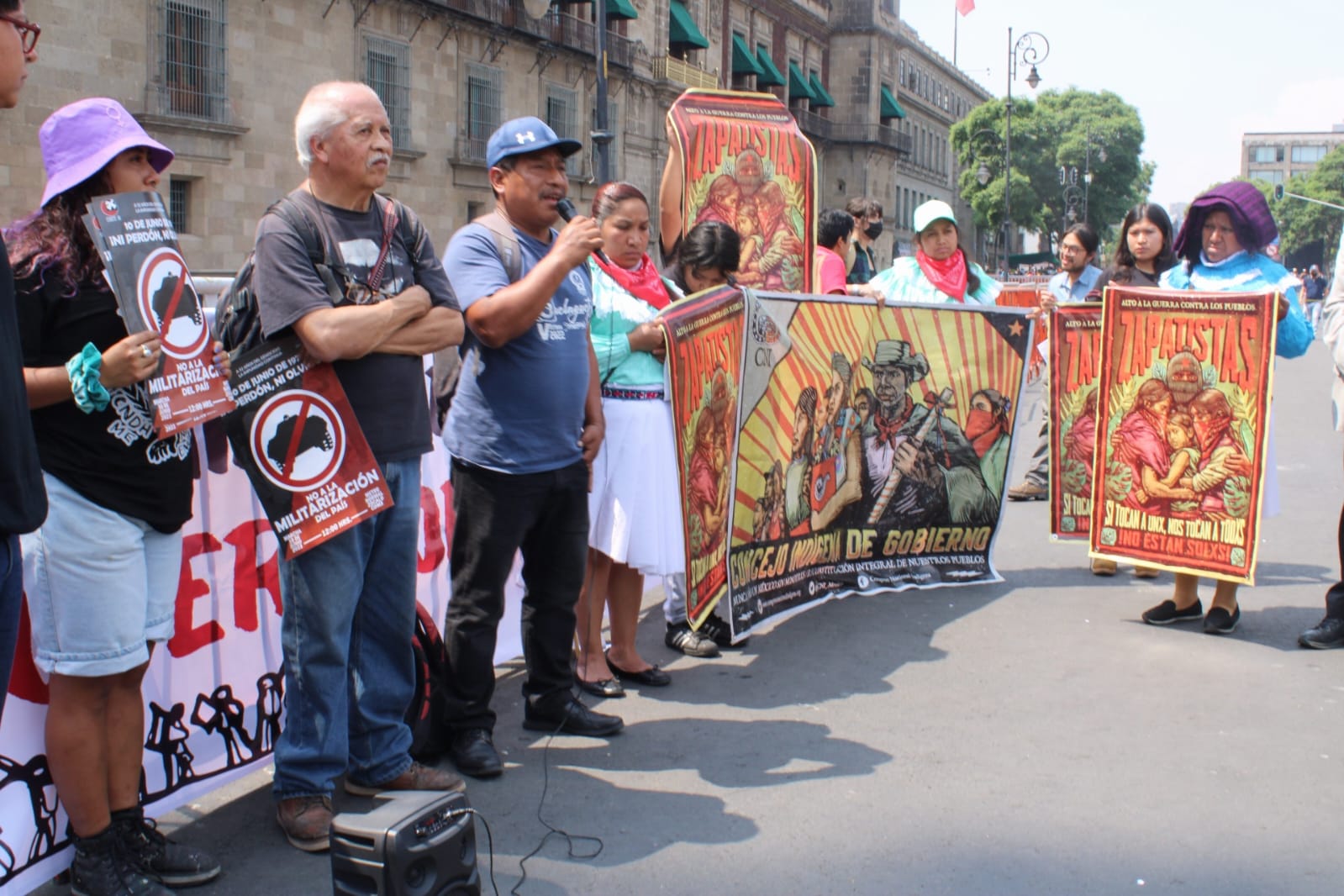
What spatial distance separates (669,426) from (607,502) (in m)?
0.38

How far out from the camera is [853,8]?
57531 mm

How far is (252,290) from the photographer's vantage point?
10.6 ft

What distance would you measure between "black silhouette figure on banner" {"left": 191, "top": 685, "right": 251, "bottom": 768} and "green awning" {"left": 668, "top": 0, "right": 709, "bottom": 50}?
125ft

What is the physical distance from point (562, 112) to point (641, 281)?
29434 mm

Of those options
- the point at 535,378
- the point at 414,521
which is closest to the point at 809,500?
the point at 535,378

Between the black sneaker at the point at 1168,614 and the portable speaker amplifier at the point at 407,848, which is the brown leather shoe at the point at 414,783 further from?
the black sneaker at the point at 1168,614

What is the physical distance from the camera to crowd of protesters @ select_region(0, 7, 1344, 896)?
2859mm

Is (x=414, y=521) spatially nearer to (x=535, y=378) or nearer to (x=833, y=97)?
(x=535, y=378)

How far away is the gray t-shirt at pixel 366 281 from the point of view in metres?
3.09

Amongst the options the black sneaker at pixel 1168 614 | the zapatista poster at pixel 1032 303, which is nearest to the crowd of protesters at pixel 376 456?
the black sneaker at pixel 1168 614

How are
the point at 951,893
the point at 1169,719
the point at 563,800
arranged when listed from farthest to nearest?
the point at 1169,719 → the point at 563,800 → the point at 951,893

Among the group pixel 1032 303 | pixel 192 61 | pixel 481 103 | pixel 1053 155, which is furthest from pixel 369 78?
pixel 1053 155

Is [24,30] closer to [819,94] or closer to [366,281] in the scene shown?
[366,281]

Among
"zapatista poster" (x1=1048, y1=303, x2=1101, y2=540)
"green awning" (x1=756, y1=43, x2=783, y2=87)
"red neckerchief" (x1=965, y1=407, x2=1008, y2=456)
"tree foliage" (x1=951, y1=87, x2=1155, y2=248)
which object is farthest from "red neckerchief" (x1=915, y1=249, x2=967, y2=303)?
"tree foliage" (x1=951, y1=87, x2=1155, y2=248)
